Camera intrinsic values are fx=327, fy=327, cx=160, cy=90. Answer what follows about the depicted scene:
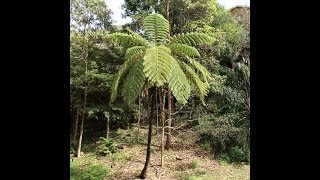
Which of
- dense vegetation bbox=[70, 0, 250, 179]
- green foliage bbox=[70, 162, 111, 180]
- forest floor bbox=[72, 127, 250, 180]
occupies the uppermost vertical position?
dense vegetation bbox=[70, 0, 250, 179]

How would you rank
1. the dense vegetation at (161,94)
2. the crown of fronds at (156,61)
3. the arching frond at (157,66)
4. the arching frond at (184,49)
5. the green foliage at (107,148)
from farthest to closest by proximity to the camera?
the green foliage at (107,148), the dense vegetation at (161,94), the arching frond at (184,49), the crown of fronds at (156,61), the arching frond at (157,66)

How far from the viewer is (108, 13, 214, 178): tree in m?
5.98

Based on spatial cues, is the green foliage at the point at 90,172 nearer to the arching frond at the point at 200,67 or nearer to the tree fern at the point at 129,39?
the tree fern at the point at 129,39

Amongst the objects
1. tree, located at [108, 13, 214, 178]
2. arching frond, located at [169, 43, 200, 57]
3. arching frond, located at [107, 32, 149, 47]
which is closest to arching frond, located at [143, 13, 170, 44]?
tree, located at [108, 13, 214, 178]

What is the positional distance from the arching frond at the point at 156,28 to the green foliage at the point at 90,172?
150 inches

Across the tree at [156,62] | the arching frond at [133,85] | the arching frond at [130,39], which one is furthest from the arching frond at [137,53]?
the arching frond at [133,85]

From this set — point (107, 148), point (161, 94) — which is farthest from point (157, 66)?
point (107, 148)

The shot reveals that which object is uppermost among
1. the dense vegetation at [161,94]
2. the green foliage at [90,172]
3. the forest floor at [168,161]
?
the dense vegetation at [161,94]

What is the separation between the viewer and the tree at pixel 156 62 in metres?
5.98

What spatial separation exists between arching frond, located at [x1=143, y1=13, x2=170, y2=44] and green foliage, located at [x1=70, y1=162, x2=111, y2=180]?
382 cm

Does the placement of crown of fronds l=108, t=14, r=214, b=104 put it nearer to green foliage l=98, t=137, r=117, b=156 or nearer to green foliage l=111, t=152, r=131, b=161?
green foliage l=111, t=152, r=131, b=161
